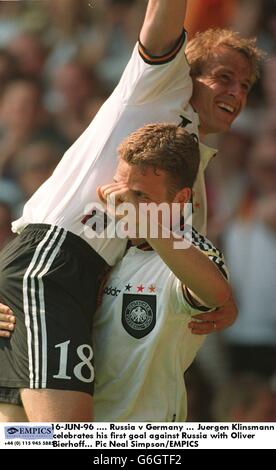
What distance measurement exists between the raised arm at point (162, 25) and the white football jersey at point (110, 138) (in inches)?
0.7

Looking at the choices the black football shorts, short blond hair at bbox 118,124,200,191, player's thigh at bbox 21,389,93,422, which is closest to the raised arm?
short blond hair at bbox 118,124,200,191

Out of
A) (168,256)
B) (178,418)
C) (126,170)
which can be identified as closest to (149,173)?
(126,170)

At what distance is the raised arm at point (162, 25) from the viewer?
5.34 feet

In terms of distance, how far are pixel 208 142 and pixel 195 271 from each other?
904mm

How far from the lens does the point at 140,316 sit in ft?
5.43

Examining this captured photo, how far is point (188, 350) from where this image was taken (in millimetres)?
1747

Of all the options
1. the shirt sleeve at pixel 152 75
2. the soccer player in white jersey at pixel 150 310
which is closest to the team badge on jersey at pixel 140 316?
the soccer player in white jersey at pixel 150 310

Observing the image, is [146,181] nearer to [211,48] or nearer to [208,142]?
[211,48]

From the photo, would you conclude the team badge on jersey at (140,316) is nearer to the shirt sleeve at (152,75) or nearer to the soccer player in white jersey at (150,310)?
the soccer player in white jersey at (150,310)

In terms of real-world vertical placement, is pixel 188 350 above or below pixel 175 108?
below

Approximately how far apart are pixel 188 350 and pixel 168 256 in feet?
1.34

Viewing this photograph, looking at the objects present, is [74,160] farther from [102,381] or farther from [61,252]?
[102,381]

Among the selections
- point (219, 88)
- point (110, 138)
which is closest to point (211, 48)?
point (219, 88)

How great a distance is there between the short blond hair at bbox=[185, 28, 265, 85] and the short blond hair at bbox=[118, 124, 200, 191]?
0.27 meters
